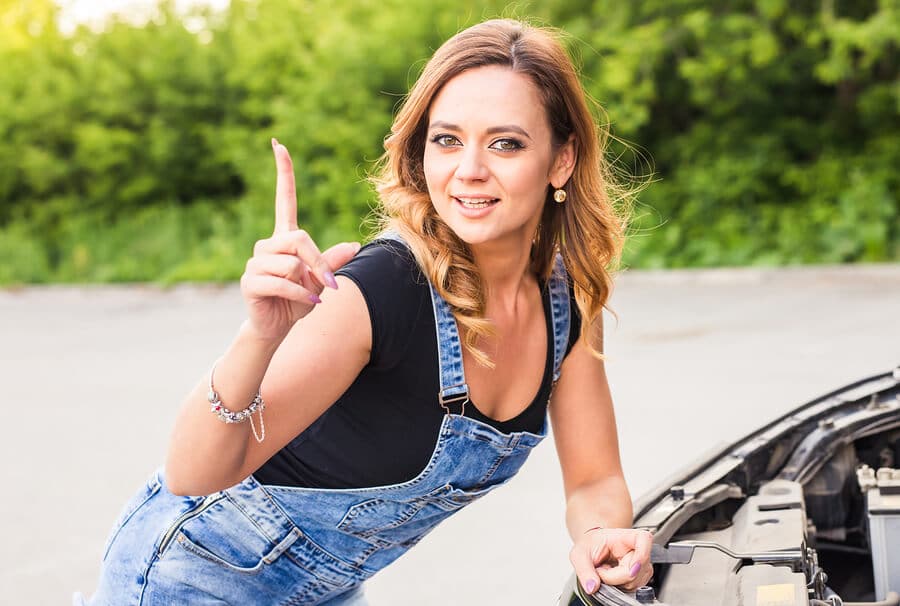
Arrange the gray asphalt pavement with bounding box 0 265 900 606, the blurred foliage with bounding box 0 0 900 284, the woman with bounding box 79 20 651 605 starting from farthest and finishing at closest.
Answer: the blurred foliage with bounding box 0 0 900 284 < the gray asphalt pavement with bounding box 0 265 900 606 < the woman with bounding box 79 20 651 605

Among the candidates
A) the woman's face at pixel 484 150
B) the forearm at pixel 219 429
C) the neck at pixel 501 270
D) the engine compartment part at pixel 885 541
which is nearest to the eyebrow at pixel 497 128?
the woman's face at pixel 484 150

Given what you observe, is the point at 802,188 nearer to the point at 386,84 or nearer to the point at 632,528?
the point at 386,84

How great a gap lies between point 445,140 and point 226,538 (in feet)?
2.70

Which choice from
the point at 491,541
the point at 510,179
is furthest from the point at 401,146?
the point at 491,541

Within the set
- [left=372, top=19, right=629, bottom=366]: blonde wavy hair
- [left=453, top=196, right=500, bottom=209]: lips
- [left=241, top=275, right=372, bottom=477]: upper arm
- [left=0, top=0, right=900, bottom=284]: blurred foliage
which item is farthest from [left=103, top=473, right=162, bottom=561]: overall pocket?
[left=0, top=0, right=900, bottom=284]: blurred foliage

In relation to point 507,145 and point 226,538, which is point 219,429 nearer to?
A: point 226,538

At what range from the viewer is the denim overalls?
199cm

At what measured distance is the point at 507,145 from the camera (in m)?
2.09

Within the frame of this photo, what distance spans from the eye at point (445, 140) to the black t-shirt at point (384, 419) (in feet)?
0.75

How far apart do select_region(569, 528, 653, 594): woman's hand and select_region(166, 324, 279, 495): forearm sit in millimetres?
609

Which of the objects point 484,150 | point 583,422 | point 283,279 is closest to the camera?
point 283,279

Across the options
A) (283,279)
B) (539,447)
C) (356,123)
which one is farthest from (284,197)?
(356,123)

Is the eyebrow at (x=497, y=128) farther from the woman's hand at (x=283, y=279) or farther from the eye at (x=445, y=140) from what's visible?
the woman's hand at (x=283, y=279)

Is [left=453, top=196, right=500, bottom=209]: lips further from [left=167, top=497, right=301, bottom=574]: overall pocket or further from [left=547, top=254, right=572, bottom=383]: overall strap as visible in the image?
[left=167, top=497, right=301, bottom=574]: overall pocket
